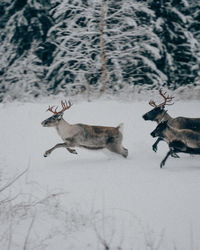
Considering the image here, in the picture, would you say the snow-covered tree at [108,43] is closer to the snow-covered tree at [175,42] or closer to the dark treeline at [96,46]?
the dark treeline at [96,46]

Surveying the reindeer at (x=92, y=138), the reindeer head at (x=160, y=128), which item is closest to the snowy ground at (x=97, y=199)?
the reindeer at (x=92, y=138)

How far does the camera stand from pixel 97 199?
424cm

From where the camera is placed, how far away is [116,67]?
43.1 ft

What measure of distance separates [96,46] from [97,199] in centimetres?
994

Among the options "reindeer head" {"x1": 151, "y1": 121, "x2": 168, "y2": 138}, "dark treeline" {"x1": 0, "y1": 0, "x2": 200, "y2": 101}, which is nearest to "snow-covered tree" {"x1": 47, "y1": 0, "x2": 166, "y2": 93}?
"dark treeline" {"x1": 0, "y1": 0, "x2": 200, "y2": 101}

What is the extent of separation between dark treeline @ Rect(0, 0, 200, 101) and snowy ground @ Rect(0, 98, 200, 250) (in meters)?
5.52

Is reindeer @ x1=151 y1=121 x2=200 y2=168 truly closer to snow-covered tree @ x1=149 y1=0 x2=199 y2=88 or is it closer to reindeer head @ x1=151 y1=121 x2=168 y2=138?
reindeer head @ x1=151 y1=121 x2=168 y2=138

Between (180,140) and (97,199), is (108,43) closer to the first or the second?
(180,140)

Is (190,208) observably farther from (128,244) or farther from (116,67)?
(116,67)

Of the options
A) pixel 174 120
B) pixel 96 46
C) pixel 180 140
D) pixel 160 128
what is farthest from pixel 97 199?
pixel 96 46

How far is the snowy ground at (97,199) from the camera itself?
3.27 metres

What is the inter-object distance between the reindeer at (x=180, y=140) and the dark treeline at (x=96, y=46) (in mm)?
5757

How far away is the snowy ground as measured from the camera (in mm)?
3271

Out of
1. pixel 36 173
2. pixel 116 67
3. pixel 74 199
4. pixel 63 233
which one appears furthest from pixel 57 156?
pixel 116 67
